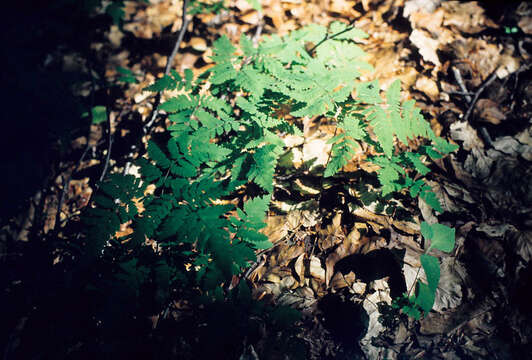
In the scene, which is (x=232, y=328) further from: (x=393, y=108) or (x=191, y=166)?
(x=393, y=108)

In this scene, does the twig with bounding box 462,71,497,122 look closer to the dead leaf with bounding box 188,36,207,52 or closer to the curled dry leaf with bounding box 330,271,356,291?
the curled dry leaf with bounding box 330,271,356,291

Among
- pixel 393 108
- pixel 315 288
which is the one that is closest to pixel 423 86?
pixel 393 108

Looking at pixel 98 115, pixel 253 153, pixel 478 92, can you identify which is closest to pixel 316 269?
pixel 253 153

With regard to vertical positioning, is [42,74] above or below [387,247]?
above

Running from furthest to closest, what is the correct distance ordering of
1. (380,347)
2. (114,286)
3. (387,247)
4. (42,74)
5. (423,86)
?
1. (42,74)
2. (423,86)
3. (387,247)
4. (380,347)
5. (114,286)

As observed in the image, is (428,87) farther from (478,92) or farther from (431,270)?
(431,270)

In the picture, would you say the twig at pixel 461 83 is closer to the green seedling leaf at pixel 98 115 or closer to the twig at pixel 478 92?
the twig at pixel 478 92
